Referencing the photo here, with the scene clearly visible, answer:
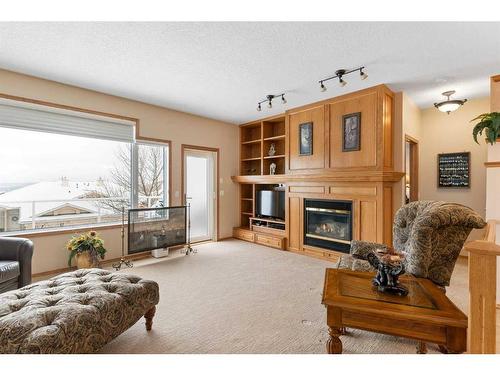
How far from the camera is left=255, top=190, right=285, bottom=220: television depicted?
505 centimetres

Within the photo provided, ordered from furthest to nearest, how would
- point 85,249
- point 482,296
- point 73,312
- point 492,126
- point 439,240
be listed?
point 85,249, point 492,126, point 439,240, point 73,312, point 482,296

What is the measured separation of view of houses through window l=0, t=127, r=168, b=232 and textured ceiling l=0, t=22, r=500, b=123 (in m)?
0.90

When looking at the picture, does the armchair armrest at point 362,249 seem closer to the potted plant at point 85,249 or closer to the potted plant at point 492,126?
the potted plant at point 492,126

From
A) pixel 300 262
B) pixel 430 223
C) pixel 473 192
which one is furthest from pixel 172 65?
pixel 473 192

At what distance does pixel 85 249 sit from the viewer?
3.39 metres

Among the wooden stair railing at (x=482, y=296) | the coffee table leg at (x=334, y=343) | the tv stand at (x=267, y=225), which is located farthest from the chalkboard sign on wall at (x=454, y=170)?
the coffee table leg at (x=334, y=343)

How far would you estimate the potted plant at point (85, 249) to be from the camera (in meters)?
3.37

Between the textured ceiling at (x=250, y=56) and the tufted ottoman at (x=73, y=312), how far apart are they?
85.1 inches

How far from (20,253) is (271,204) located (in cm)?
390

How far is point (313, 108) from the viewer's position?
4336 mm

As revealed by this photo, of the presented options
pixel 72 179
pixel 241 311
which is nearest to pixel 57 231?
pixel 72 179

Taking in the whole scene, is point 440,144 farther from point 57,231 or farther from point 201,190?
point 57,231

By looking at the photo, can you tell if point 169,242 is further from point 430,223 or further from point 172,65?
point 430,223

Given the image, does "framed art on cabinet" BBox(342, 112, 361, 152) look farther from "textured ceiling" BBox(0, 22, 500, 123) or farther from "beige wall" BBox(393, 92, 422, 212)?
"beige wall" BBox(393, 92, 422, 212)
